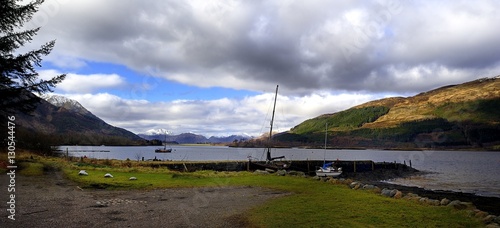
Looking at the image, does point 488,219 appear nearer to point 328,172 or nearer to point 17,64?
point 17,64

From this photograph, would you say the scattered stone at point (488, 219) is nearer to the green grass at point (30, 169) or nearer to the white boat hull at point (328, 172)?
the green grass at point (30, 169)

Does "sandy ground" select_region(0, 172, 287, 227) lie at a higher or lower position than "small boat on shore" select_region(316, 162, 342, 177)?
higher

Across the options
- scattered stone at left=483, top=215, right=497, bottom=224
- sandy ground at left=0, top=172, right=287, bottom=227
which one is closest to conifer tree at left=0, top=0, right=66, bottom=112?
sandy ground at left=0, top=172, right=287, bottom=227

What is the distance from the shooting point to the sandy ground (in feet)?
40.1

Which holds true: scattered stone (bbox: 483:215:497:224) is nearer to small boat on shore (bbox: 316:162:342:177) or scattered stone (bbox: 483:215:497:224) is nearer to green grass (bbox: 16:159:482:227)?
green grass (bbox: 16:159:482:227)

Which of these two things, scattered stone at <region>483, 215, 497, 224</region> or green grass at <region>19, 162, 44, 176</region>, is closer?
scattered stone at <region>483, 215, 497, 224</region>

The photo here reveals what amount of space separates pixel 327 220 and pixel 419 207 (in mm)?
6139

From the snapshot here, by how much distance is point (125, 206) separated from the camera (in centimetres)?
1527

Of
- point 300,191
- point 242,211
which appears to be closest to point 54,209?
point 242,211

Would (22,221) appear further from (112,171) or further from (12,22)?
(112,171)

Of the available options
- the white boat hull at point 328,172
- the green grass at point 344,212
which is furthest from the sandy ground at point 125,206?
the white boat hull at point 328,172

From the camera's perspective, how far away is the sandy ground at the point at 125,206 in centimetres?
1222

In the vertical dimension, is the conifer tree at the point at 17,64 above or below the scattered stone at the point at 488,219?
above

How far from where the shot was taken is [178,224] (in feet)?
39.7
